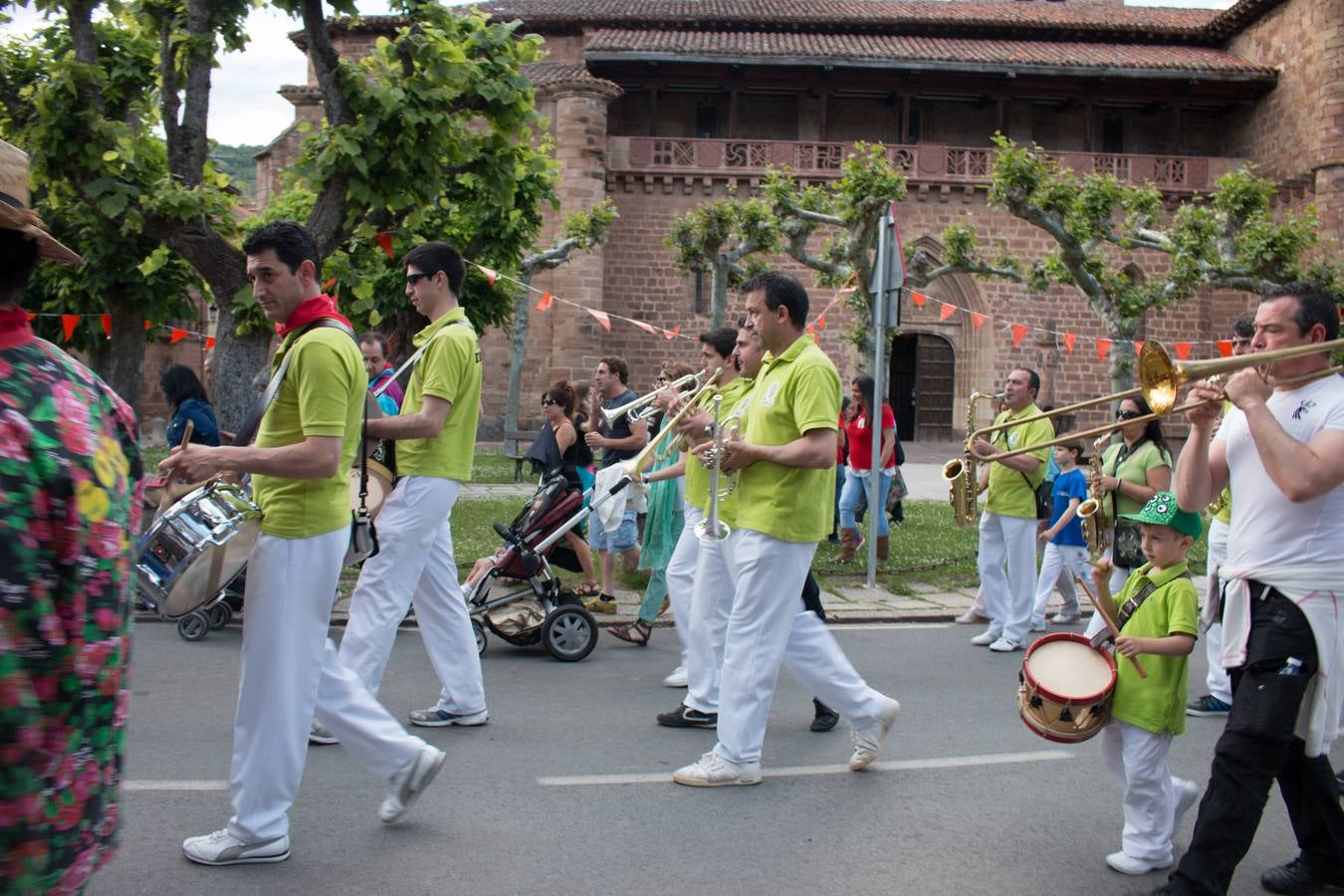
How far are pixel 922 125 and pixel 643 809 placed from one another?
3637 centimetres

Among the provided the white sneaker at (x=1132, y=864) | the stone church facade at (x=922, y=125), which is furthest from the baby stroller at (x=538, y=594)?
the stone church facade at (x=922, y=125)

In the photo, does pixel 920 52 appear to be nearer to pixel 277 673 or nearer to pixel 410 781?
pixel 410 781

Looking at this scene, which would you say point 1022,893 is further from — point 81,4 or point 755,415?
point 81,4

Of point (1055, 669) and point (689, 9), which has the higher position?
point (689, 9)

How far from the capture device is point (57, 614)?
2.08m

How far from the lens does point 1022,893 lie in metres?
4.10

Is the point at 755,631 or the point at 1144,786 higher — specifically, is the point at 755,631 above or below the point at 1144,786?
above

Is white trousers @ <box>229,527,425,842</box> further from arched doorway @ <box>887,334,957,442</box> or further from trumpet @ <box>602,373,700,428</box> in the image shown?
arched doorway @ <box>887,334,957,442</box>

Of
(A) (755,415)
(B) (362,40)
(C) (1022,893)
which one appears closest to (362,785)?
(A) (755,415)

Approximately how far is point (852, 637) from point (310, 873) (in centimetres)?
557

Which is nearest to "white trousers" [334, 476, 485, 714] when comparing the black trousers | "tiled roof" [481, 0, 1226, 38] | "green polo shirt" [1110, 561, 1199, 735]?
"green polo shirt" [1110, 561, 1199, 735]

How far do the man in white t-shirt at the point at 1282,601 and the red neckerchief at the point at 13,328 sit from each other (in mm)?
3236

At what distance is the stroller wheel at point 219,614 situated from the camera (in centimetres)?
834

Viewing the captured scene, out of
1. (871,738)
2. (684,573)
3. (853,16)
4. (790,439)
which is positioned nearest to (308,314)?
(790,439)
